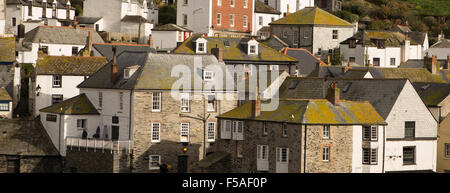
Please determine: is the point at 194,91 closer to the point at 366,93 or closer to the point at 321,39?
the point at 366,93

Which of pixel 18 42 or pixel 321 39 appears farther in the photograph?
pixel 321 39

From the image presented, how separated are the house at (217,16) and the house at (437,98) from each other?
107 ft

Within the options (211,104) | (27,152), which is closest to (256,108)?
(211,104)

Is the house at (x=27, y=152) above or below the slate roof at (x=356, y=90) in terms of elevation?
below

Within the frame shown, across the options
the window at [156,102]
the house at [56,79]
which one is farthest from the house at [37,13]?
the window at [156,102]

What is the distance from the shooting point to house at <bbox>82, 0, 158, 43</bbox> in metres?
111

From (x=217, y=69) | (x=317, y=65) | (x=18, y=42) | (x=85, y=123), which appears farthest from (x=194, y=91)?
(x=18, y=42)

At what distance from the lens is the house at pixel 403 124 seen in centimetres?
6644

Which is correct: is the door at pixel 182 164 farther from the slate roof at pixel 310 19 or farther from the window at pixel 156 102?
the slate roof at pixel 310 19

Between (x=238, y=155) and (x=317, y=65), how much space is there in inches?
902

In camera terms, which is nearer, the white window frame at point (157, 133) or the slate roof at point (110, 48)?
the white window frame at point (157, 133)

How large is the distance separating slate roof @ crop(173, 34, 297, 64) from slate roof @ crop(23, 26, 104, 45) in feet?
54.0

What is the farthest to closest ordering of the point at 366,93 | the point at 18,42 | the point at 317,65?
the point at 18,42 → the point at 317,65 → the point at 366,93
